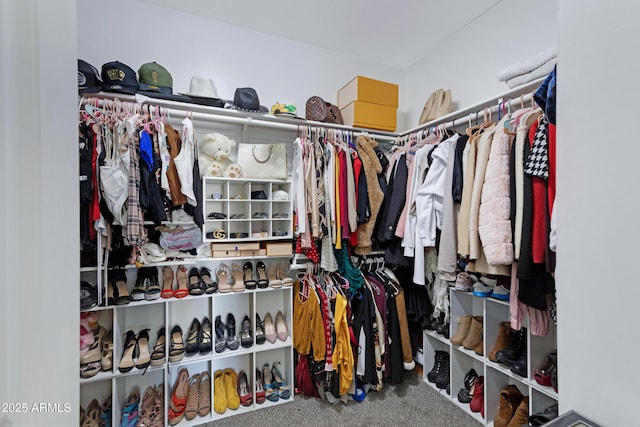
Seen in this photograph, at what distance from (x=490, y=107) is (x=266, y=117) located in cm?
143

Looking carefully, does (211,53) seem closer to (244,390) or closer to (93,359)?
(93,359)

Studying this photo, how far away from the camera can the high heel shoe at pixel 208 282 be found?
1830mm

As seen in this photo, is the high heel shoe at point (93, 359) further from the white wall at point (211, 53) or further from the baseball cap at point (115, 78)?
the white wall at point (211, 53)

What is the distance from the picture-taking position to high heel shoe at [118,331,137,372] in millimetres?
1610

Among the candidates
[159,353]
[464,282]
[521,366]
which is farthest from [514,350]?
[159,353]

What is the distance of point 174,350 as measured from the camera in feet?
5.69

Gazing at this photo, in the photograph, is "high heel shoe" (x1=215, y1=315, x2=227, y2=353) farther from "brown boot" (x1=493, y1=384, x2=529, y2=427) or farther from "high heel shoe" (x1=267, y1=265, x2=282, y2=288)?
"brown boot" (x1=493, y1=384, x2=529, y2=427)

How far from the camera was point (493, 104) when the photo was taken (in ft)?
5.41

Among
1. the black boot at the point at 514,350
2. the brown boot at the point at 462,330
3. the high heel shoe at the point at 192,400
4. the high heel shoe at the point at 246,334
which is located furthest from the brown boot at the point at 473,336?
the high heel shoe at the point at 192,400

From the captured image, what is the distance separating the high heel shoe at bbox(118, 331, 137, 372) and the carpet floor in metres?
0.62

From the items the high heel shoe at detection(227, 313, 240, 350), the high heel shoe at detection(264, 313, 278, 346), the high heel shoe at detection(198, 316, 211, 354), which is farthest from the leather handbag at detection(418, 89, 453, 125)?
the high heel shoe at detection(198, 316, 211, 354)

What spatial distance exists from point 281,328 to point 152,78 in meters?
1.91
